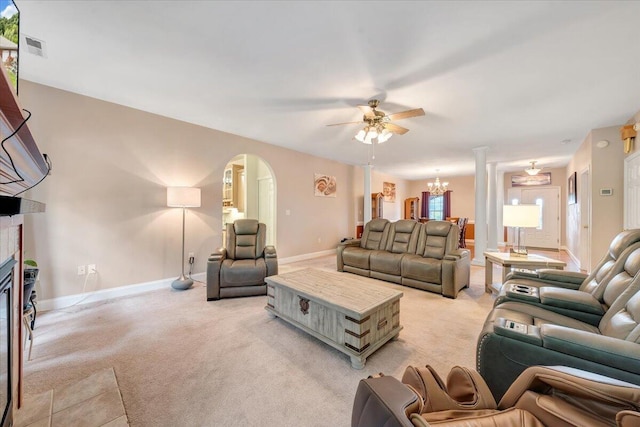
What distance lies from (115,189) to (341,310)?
10.9ft

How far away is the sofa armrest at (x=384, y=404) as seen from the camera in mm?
646

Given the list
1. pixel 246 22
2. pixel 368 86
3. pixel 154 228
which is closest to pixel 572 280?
pixel 368 86

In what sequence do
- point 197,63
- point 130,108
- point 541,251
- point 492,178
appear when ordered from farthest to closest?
point 541,251 → point 492,178 → point 130,108 → point 197,63

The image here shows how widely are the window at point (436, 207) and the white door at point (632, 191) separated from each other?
18.7 feet

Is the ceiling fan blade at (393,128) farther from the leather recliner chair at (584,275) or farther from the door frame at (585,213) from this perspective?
the door frame at (585,213)

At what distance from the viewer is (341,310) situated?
1.83m

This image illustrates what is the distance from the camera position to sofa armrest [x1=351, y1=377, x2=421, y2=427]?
2.12 ft

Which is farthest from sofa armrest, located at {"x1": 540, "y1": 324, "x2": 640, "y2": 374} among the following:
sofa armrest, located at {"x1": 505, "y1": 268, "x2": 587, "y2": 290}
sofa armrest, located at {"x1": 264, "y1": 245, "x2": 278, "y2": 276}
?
sofa armrest, located at {"x1": 264, "y1": 245, "x2": 278, "y2": 276}

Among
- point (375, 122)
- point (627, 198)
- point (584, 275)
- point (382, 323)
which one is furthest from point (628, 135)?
point (382, 323)

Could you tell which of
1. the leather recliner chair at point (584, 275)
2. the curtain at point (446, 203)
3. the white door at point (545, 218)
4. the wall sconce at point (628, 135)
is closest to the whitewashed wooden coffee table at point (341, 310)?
the leather recliner chair at point (584, 275)

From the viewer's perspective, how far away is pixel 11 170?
0.99m

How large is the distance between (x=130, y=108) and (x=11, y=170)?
288 centimetres

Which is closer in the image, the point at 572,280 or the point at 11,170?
the point at 11,170

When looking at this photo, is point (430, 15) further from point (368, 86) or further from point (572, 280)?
point (572, 280)
